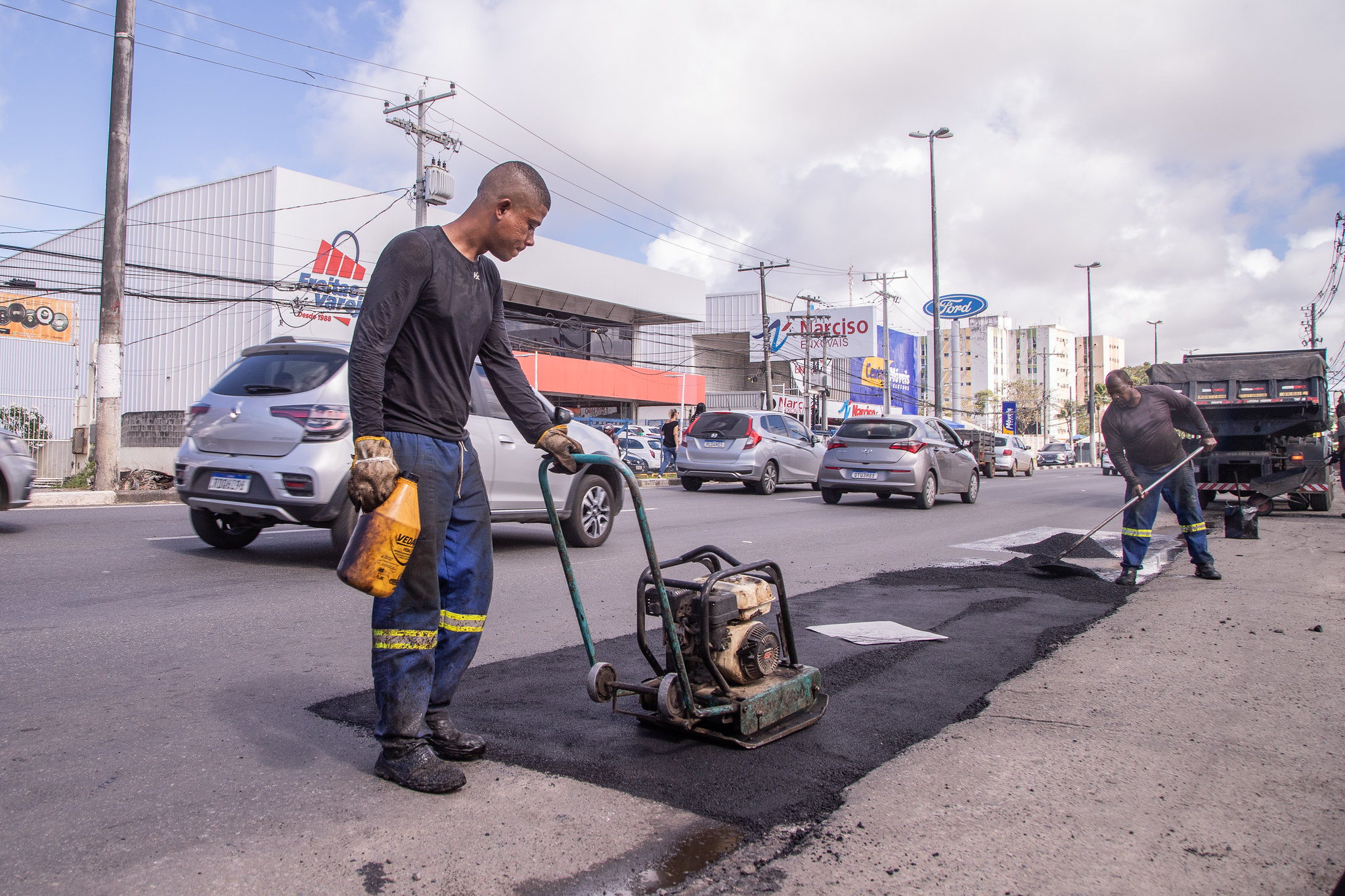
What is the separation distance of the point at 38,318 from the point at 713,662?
33.6m

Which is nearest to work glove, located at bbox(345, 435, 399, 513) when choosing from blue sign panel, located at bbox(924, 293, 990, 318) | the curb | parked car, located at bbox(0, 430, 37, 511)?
parked car, located at bbox(0, 430, 37, 511)

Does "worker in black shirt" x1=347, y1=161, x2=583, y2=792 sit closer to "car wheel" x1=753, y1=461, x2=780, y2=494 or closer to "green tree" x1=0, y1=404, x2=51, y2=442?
"car wheel" x1=753, y1=461, x2=780, y2=494

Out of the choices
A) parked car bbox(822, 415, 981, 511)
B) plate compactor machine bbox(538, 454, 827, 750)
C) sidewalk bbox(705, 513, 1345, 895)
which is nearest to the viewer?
sidewalk bbox(705, 513, 1345, 895)

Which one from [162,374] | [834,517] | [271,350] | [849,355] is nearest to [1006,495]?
[834,517]

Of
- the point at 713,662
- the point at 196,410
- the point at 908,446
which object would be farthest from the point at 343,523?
the point at 908,446

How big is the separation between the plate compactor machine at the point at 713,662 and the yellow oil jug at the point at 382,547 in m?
0.61

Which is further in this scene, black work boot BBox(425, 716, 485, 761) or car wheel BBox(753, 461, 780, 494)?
car wheel BBox(753, 461, 780, 494)

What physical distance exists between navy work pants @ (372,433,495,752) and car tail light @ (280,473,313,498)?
405cm

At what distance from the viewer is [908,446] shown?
48.6 feet

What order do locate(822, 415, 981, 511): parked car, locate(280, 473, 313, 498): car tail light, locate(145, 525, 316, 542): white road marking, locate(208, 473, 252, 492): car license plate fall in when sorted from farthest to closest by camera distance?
locate(822, 415, 981, 511): parked car, locate(145, 525, 316, 542): white road marking, locate(208, 473, 252, 492): car license plate, locate(280, 473, 313, 498): car tail light

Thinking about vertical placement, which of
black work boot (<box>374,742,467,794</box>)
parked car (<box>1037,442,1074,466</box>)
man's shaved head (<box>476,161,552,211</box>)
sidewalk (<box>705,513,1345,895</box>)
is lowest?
sidewalk (<box>705,513,1345,895</box>)

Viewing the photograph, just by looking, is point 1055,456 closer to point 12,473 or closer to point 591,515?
point 591,515

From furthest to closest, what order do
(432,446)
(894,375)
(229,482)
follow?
(894,375)
(229,482)
(432,446)

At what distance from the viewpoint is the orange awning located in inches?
1425
